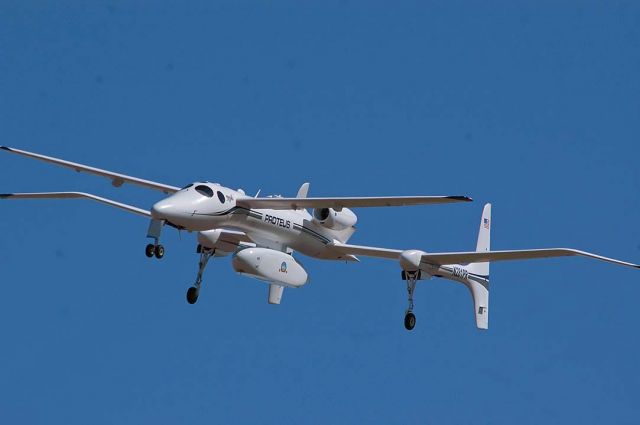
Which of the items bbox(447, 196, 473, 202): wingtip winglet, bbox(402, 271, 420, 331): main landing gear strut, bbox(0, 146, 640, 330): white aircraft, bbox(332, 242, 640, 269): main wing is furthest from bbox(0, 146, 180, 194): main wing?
bbox(447, 196, 473, 202): wingtip winglet

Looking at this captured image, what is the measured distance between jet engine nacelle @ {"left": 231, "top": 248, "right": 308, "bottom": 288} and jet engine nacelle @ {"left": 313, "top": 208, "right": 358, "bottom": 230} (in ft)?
7.96

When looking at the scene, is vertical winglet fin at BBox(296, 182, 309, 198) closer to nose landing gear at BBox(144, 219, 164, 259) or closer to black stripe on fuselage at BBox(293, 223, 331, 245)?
black stripe on fuselage at BBox(293, 223, 331, 245)

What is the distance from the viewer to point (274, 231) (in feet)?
177

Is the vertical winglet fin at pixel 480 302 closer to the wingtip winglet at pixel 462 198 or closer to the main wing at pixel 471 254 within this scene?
the main wing at pixel 471 254

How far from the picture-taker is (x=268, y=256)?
52625 mm

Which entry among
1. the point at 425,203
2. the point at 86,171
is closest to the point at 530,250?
the point at 425,203

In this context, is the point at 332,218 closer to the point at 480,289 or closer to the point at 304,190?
the point at 304,190

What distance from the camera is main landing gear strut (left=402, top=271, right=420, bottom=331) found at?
5547 cm

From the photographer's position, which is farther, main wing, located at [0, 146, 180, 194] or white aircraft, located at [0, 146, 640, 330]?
main wing, located at [0, 146, 180, 194]

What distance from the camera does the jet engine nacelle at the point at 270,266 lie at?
5181 cm

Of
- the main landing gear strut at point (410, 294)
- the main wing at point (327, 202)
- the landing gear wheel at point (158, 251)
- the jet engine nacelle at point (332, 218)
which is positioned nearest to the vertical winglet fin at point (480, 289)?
the main landing gear strut at point (410, 294)

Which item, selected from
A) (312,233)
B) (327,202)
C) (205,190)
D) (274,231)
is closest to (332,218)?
(312,233)

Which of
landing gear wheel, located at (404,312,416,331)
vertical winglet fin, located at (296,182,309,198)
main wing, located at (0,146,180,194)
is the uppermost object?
vertical winglet fin, located at (296,182,309,198)

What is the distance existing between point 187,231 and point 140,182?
12.7 ft
